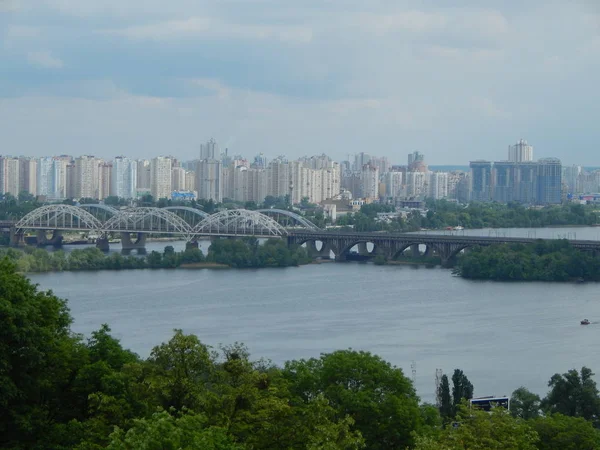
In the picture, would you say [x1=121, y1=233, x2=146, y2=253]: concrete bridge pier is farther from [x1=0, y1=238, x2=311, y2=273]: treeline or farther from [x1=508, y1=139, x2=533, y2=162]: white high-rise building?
[x1=508, y1=139, x2=533, y2=162]: white high-rise building

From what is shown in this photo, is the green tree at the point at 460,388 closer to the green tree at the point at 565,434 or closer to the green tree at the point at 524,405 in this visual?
the green tree at the point at 524,405

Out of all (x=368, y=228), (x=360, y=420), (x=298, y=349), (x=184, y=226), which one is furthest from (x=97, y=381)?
(x=368, y=228)

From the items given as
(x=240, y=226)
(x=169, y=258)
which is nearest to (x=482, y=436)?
(x=169, y=258)

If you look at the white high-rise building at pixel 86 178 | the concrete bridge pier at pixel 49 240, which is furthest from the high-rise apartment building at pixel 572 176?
the concrete bridge pier at pixel 49 240

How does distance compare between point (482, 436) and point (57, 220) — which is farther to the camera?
point (57, 220)

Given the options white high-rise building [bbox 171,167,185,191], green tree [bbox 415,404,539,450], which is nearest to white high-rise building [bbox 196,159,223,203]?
white high-rise building [bbox 171,167,185,191]

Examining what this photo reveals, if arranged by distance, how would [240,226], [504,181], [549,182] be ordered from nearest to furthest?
[240,226] < [549,182] < [504,181]

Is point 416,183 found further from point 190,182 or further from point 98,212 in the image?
point 98,212

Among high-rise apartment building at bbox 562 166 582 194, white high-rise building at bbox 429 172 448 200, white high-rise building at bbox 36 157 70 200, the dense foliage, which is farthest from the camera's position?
high-rise apartment building at bbox 562 166 582 194
